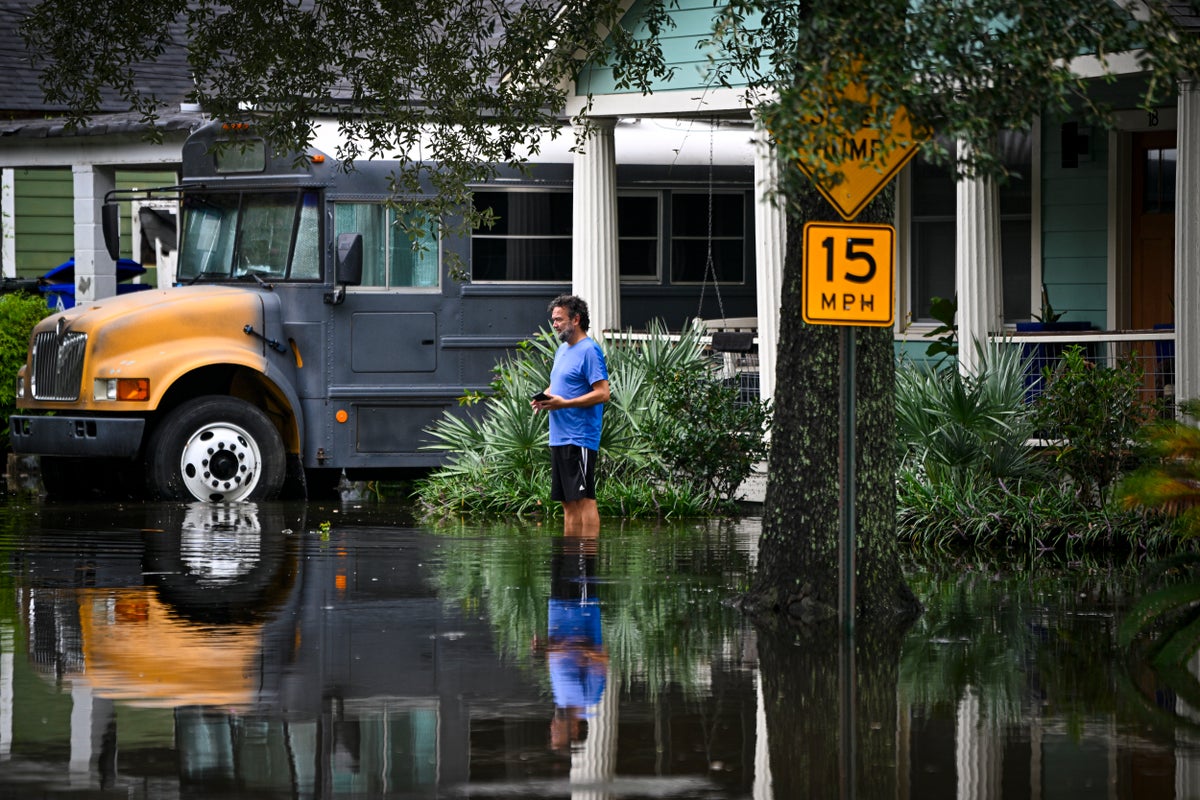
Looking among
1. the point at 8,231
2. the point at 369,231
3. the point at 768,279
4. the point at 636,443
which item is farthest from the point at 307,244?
the point at 8,231

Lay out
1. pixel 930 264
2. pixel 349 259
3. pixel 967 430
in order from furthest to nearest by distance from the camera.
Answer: pixel 930 264, pixel 349 259, pixel 967 430

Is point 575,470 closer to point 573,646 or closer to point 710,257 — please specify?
point 573,646

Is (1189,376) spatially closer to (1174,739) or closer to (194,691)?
(1174,739)

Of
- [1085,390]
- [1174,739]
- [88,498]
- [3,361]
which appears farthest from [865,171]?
[3,361]

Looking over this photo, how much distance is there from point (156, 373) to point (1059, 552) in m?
7.65

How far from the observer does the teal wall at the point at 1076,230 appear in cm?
1653

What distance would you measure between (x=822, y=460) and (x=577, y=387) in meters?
3.81

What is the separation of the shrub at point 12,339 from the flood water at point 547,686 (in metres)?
7.31

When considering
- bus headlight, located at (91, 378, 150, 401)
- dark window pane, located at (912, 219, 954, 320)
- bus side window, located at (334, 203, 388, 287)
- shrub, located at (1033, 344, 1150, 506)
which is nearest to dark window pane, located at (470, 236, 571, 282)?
bus side window, located at (334, 203, 388, 287)

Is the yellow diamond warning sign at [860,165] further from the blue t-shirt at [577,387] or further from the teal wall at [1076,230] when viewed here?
the teal wall at [1076,230]

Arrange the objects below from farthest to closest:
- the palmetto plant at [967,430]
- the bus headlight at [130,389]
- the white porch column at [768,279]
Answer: the bus headlight at [130,389] → the white porch column at [768,279] → the palmetto plant at [967,430]

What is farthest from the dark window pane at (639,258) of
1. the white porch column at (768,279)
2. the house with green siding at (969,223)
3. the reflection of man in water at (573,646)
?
the reflection of man in water at (573,646)

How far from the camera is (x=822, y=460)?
9.30 meters

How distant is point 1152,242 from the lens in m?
16.4
